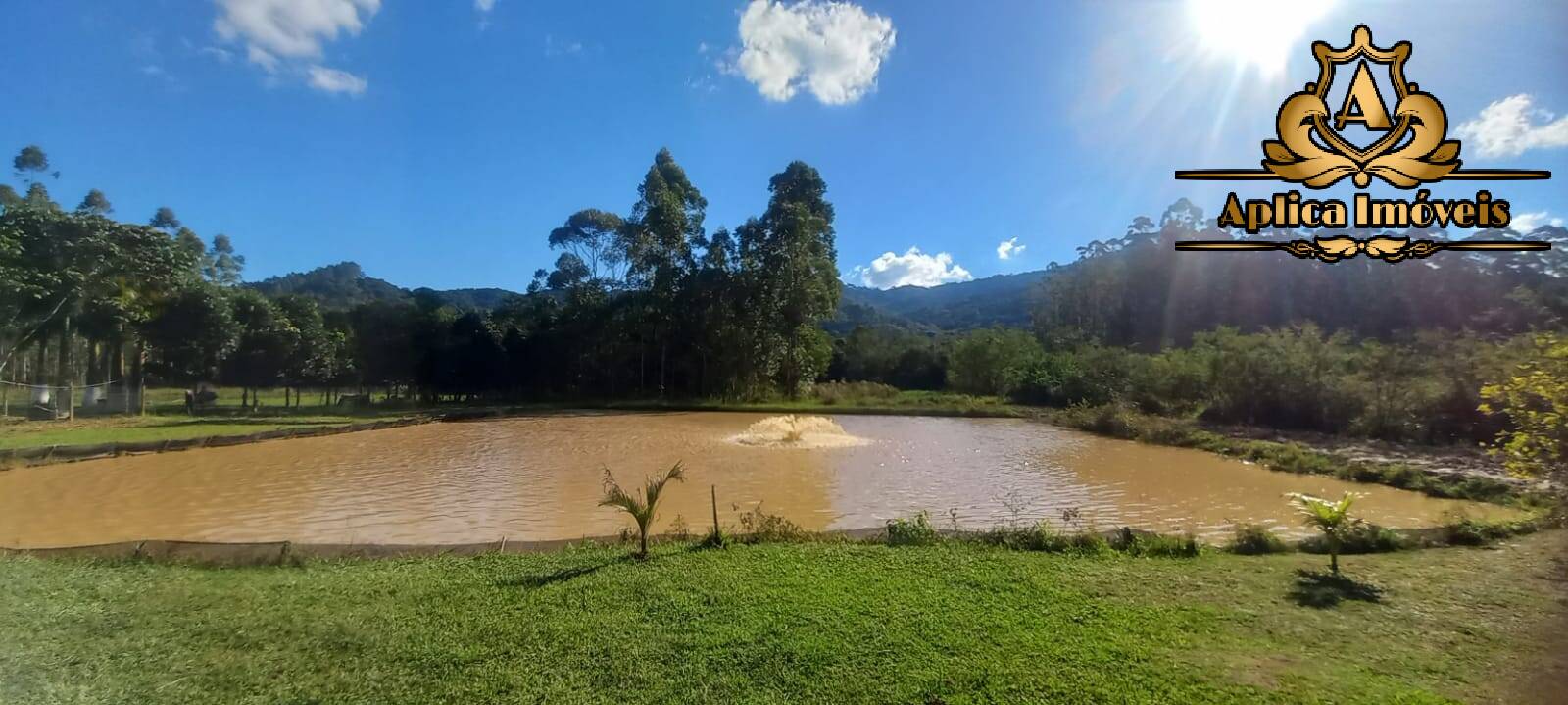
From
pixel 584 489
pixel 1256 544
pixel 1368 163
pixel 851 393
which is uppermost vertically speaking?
pixel 1368 163

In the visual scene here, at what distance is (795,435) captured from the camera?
17.9 metres

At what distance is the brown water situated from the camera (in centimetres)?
842

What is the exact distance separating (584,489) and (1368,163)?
Answer: 1013cm

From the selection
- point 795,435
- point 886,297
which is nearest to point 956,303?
point 886,297

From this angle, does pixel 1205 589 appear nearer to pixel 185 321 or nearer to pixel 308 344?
pixel 185 321

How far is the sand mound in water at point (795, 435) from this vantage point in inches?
681

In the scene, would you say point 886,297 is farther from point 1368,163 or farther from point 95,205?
point 1368,163

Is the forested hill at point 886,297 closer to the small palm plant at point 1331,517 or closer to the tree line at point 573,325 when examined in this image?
the tree line at point 573,325

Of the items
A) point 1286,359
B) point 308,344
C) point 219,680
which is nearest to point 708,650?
point 219,680

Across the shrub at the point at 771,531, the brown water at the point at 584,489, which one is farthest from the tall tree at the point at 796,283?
the shrub at the point at 771,531

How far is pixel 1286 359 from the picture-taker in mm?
18156

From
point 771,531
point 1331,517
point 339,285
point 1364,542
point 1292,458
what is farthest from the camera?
point 339,285

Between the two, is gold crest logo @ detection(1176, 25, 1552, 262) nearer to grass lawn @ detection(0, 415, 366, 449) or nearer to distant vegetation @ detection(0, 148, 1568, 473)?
distant vegetation @ detection(0, 148, 1568, 473)

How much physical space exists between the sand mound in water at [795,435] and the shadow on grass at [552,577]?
1142 cm
